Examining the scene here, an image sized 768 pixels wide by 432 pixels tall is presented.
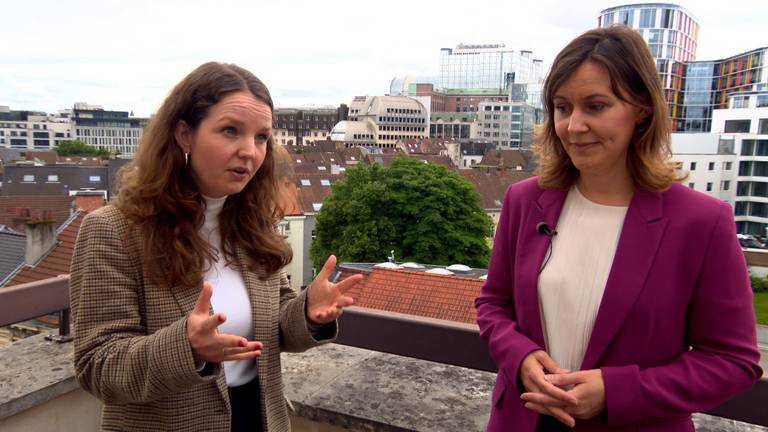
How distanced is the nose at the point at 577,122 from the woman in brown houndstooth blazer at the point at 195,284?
2.77 ft

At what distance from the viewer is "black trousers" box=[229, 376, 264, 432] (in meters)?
1.89

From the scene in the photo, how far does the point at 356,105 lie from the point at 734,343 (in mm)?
111544

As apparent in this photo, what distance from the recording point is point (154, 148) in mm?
1825

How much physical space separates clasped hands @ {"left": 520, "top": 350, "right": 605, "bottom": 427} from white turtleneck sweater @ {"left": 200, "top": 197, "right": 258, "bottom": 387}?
2.96ft

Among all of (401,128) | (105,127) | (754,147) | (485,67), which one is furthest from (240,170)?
(485,67)

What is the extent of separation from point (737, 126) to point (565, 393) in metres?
50.5

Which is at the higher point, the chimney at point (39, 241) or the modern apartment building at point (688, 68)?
the modern apartment building at point (688, 68)

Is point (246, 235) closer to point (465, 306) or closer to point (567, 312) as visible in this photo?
point (567, 312)

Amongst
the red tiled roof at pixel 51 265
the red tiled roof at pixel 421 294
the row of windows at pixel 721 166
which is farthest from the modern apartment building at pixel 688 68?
the red tiled roof at pixel 51 265

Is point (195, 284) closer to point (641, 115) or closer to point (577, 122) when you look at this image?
point (577, 122)

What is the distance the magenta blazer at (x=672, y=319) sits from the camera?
1.50 meters

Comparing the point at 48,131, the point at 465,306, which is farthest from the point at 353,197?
the point at 48,131

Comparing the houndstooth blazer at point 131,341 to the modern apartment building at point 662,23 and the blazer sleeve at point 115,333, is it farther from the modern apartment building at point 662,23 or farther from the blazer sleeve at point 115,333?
the modern apartment building at point 662,23

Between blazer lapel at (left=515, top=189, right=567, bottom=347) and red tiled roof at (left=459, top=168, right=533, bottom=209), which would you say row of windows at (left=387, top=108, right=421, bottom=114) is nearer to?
red tiled roof at (left=459, top=168, right=533, bottom=209)
